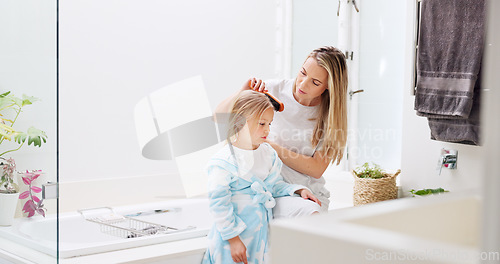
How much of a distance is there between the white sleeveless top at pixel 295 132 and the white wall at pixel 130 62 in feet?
4.36

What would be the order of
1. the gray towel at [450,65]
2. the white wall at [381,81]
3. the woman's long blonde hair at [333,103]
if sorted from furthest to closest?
the white wall at [381,81], the gray towel at [450,65], the woman's long blonde hair at [333,103]

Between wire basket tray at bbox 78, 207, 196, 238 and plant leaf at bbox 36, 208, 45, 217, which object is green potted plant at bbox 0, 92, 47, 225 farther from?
wire basket tray at bbox 78, 207, 196, 238

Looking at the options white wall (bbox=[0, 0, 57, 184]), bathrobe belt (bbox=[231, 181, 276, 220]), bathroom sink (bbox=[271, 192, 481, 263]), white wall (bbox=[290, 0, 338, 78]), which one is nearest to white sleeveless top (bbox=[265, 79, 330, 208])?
bathrobe belt (bbox=[231, 181, 276, 220])

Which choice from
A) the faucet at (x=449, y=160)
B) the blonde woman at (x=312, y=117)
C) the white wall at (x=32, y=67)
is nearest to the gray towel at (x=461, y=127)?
the faucet at (x=449, y=160)

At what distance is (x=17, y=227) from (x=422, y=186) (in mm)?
A: 2045

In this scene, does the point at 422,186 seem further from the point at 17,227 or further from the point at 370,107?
the point at 17,227

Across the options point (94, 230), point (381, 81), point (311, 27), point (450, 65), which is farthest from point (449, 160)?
point (94, 230)

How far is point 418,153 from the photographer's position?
3.24 meters

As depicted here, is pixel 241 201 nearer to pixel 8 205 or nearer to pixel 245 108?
pixel 245 108

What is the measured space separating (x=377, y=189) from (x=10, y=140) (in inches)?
73.4

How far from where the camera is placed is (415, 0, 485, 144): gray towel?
8.80 feet

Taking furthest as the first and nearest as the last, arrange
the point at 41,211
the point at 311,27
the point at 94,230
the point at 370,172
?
the point at 311,27, the point at 370,172, the point at 94,230, the point at 41,211

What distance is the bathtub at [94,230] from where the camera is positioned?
2.15 metres

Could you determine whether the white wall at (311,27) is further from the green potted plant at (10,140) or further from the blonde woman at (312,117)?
the green potted plant at (10,140)
